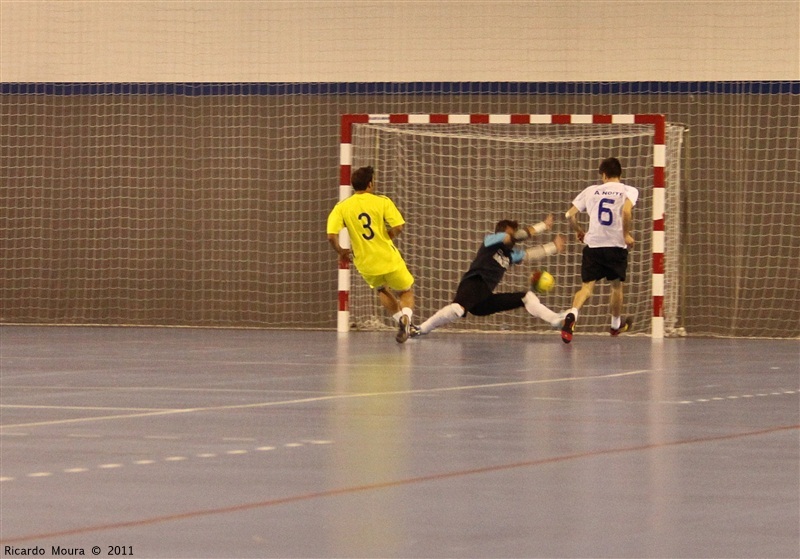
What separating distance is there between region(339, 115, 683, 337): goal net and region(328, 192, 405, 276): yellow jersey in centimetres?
203

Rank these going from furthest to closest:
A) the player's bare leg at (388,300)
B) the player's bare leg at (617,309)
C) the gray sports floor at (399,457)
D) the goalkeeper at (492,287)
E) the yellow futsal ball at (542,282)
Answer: the player's bare leg at (617,309), the player's bare leg at (388,300), the goalkeeper at (492,287), the yellow futsal ball at (542,282), the gray sports floor at (399,457)

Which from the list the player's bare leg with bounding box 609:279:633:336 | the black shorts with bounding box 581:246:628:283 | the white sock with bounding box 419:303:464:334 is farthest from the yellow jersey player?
the player's bare leg with bounding box 609:279:633:336

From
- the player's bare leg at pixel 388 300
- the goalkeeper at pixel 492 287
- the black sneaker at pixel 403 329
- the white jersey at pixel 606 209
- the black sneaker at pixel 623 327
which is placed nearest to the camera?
the black sneaker at pixel 403 329

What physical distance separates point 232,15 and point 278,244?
2.99m

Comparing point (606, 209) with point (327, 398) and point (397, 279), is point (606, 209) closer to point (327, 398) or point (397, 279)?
point (397, 279)

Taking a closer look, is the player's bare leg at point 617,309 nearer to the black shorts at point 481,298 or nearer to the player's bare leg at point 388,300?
the black shorts at point 481,298

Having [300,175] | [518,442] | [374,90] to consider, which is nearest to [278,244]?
[300,175]

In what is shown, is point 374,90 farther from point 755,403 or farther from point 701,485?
point 701,485

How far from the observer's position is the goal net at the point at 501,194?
62.8 ft

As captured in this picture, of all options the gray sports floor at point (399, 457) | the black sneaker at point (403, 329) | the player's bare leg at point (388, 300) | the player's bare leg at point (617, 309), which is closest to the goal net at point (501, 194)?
the player's bare leg at point (617, 309)

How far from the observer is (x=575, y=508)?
20.6 ft

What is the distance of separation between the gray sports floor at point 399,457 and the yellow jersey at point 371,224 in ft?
8.87

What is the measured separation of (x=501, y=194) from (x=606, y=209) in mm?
2654

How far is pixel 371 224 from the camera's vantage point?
1698 centimetres
